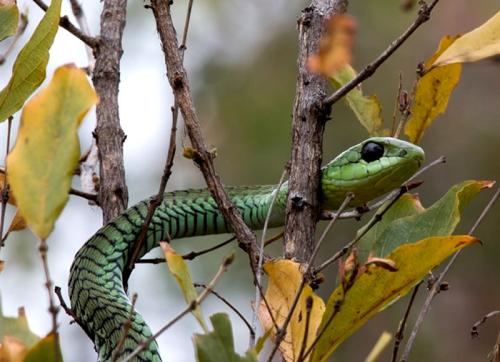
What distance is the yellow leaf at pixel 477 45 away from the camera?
286cm

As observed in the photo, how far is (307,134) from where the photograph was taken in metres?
3.26

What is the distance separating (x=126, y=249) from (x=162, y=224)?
0.38m

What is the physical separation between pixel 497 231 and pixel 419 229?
26.6 feet

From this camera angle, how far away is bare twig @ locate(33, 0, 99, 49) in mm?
3854

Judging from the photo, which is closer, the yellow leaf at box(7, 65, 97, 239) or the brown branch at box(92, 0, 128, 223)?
the yellow leaf at box(7, 65, 97, 239)

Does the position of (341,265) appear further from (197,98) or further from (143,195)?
(197,98)

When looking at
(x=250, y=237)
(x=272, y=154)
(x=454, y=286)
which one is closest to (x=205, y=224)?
(x=250, y=237)

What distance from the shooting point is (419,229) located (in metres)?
2.89

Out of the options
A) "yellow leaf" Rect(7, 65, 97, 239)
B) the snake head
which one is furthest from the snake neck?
"yellow leaf" Rect(7, 65, 97, 239)

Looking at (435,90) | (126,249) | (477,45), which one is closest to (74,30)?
(126,249)

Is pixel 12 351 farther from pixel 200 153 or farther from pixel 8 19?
pixel 8 19

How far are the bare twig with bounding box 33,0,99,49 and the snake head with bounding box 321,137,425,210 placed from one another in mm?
1217

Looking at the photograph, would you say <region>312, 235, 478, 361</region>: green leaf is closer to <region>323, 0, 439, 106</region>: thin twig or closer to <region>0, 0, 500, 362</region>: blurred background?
<region>323, 0, 439, 106</region>: thin twig

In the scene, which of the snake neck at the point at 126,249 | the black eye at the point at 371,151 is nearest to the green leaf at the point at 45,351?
the snake neck at the point at 126,249
